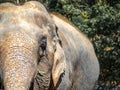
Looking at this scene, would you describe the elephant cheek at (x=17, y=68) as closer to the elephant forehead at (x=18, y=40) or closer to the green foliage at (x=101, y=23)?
the elephant forehead at (x=18, y=40)

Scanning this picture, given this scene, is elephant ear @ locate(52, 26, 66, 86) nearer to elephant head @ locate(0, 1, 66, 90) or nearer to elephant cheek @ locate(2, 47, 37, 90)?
elephant head @ locate(0, 1, 66, 90)

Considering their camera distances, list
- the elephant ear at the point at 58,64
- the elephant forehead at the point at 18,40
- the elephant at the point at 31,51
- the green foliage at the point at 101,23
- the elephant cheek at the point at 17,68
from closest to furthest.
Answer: the elephant cheek at the point at 17,68
the elephant at the point at 31,51
the elephant forehead at the point at 18,40
the elephant ear at the point at 58,64
the green foliage at the point at 101,23

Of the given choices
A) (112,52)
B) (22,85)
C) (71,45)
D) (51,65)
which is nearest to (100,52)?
(112,52)

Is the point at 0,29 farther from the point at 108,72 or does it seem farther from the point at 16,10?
the point at 108,72

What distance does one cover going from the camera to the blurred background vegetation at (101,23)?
15.1 metres

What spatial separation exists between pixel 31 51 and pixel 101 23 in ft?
28.3

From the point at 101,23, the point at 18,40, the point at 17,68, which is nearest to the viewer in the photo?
the point at 17,68

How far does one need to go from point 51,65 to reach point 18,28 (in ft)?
2.23

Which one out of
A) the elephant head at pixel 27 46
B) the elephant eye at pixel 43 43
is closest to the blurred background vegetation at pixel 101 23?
the elephant head at pixel 27 46

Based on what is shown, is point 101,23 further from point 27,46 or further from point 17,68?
point 17,68

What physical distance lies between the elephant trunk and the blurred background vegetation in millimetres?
8051

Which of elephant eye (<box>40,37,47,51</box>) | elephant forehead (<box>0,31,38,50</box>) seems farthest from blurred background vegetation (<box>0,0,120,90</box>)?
elephant forehead (<box>0,31,38,50</box>)

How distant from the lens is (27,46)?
671cm

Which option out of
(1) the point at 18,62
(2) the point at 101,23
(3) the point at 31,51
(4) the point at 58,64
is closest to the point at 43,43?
(3) the point at 31,51
